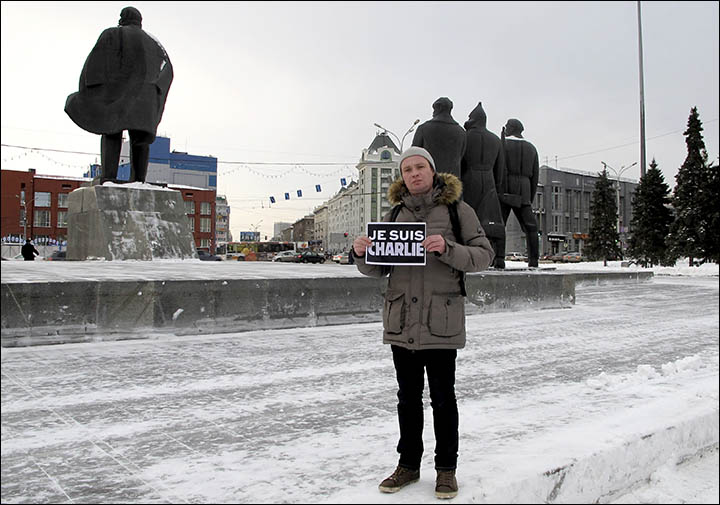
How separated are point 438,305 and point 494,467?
83 centimetres

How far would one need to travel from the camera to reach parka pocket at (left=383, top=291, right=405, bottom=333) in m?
2.53

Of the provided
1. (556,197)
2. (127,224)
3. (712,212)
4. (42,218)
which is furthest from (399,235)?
(556,197)

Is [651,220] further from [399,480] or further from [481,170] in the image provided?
[399,480]

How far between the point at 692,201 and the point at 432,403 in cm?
3273

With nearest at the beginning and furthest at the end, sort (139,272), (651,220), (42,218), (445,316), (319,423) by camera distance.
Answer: (445,316)
(319,423)
(139,272)
(42,218)
(651,220)

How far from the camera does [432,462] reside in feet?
9.29

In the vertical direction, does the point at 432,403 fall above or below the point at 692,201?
below

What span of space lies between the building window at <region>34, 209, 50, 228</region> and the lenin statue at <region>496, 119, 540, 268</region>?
21.8 meters

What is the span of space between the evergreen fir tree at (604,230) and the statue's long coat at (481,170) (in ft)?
111

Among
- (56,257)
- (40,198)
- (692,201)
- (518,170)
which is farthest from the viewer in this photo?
(692,201)

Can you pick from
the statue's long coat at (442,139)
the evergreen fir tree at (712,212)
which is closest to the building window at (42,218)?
the statue's long coat at (442,139)

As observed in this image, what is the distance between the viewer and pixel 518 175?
564 inches

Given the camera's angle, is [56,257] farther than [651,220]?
No

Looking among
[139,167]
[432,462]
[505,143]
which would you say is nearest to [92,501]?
[432,462]
